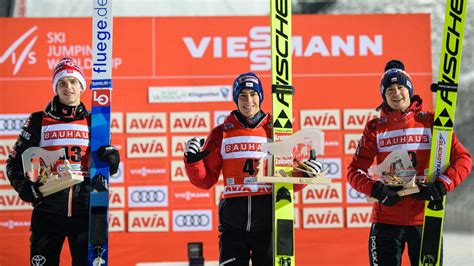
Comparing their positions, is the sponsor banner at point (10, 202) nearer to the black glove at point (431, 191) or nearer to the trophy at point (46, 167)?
the trophy at point (46, 167)

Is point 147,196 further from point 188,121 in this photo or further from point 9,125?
point 9,125

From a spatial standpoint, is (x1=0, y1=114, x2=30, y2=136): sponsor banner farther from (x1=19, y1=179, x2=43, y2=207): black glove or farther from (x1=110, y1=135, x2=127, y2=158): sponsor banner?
(x1=19, y1=179, x2=43, y2=207): black glove

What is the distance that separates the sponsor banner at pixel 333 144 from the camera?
7.51 m

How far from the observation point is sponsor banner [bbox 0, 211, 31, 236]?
735 cm

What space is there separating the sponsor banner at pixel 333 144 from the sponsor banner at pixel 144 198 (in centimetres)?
152

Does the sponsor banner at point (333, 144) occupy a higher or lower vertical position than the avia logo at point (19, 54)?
lower

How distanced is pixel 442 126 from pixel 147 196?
333cm

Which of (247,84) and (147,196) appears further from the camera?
(147,196)

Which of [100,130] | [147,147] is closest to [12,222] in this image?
[147,147]

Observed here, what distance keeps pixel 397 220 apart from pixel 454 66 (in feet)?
3.30

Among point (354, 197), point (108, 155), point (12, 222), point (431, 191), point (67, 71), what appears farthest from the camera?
point (354, 197)

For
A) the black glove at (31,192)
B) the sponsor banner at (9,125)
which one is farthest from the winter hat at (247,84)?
the sponsor banner at (9,125)

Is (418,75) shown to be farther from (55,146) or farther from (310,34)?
(55,146)

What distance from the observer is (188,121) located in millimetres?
7441
